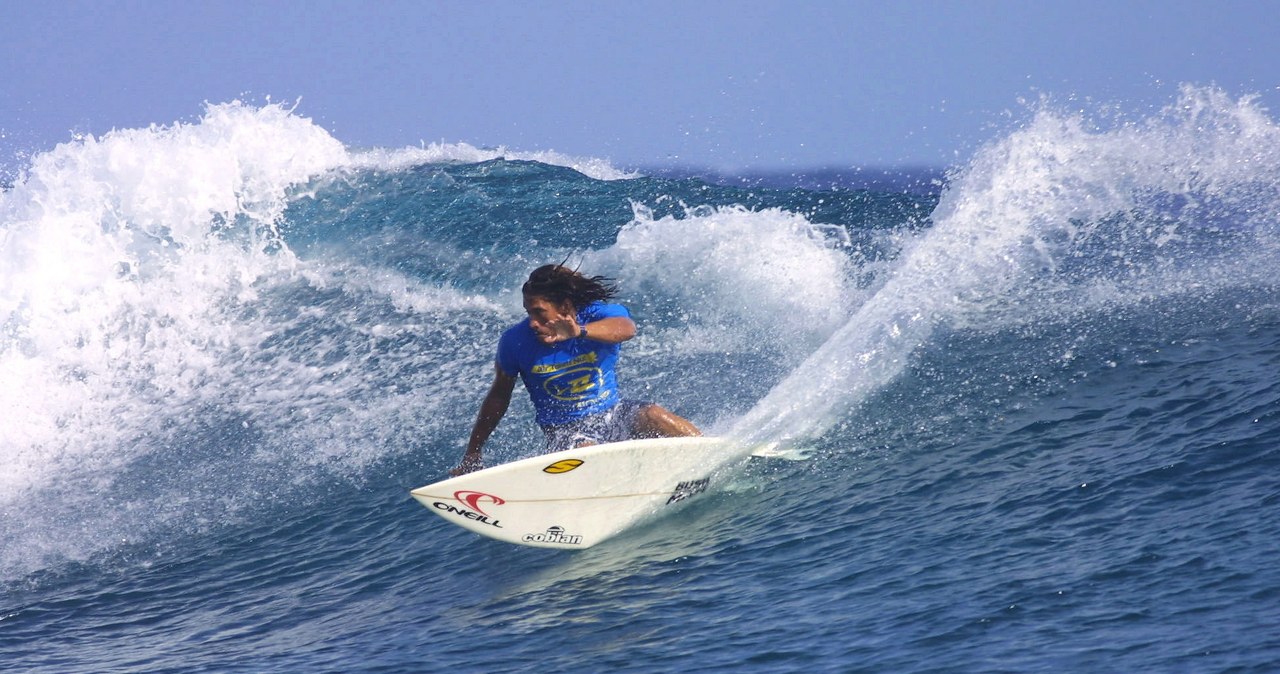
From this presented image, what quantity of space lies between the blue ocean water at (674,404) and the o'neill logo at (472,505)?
1.16 feet

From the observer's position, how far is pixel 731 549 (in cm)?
630

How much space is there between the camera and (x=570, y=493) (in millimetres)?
6727

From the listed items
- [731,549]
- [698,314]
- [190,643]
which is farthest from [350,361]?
[731,549]

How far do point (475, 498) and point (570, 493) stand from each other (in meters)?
0.50

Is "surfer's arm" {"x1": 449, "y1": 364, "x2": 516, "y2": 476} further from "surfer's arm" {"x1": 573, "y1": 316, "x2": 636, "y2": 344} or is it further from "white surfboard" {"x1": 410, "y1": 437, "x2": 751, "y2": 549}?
"surfer's arm" {"x1": 573, "y1": 316, "x2": 636, "y2": 344}

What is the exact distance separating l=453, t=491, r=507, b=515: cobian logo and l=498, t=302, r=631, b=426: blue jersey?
1.91 ft

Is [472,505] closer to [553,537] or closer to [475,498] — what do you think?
[475,498]

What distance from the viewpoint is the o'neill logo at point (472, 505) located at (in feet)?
21.5

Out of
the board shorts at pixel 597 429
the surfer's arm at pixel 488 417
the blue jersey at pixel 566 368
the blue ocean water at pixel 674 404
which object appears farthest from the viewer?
the surfer's arm at pixel 488 417

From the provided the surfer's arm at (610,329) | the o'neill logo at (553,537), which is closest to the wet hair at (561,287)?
the surfer's arm at (610,329)

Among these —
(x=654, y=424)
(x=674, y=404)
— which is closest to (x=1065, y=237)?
(x=674, y=404)

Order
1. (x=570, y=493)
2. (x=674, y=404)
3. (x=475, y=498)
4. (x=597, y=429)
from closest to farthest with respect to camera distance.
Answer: (x=475, y=498)
(x=570, y=493)
(x=597, y=429)
(x=674, y=404)

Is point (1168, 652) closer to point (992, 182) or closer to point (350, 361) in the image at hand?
point (992, 182)

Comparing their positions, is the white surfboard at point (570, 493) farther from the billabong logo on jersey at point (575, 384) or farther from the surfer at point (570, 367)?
the billabong logo on jersey at point (575, 384)
